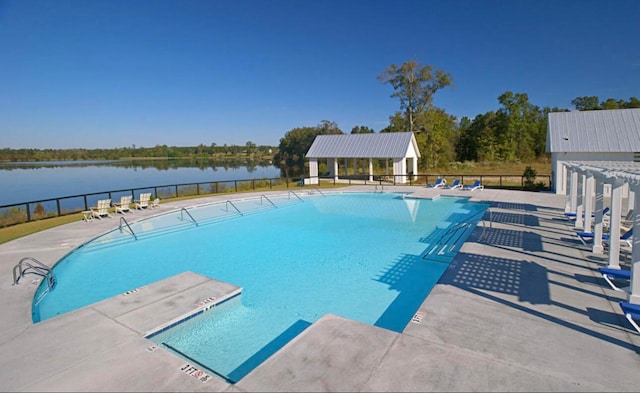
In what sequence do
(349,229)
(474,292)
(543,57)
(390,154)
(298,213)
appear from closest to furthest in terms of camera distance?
(474,292)
(349,229)
(298,213)
(390,154)
(543,57)

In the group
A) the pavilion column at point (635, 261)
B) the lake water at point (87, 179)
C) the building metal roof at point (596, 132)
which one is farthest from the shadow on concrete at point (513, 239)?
the lake water at point (87, 179)

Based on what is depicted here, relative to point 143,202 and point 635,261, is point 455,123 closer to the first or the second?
point 143,202

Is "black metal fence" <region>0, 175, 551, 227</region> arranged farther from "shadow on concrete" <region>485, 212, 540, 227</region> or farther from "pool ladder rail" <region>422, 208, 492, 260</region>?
"pool ladder rail" <region>422, 208, 492, 260</region>

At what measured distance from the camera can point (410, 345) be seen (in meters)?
3.59

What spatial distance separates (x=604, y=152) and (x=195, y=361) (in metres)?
18.0

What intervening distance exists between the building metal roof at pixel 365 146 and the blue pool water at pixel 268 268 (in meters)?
8.67

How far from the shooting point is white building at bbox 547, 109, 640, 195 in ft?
48.5

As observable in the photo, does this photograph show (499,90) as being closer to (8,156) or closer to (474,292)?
(474,292)

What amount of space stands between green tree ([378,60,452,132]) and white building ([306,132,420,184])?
10807 millimetres

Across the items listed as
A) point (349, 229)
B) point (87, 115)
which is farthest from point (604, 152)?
point (87, 115)

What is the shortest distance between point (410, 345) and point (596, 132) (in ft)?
57.5

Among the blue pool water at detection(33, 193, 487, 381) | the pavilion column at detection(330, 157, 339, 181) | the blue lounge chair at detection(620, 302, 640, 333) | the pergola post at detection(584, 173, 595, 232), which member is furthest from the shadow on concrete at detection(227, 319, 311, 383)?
the pavilion column at detection(330, 157, 339, 181)

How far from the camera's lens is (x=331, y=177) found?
81.5ft

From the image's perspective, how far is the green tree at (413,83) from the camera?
32.9 meters
